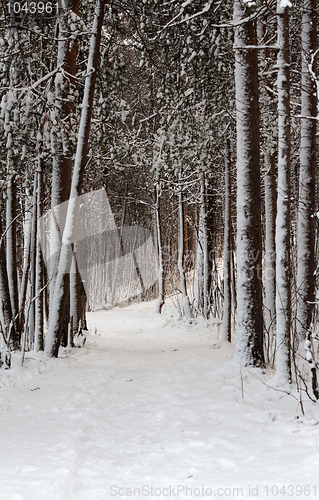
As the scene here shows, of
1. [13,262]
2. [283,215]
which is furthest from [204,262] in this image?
[283,215]

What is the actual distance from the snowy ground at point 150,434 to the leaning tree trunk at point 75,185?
0.56 m

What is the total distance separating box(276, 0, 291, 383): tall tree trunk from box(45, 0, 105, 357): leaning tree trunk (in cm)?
338

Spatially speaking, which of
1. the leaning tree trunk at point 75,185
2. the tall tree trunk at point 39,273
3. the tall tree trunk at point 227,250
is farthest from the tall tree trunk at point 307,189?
the tall tree trunk at point 39,273

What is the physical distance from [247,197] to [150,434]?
3.66 meters

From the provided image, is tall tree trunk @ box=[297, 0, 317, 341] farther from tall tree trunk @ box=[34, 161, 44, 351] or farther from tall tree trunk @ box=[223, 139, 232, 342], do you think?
tall tree trunk @ box=[34, 161, 44, 351]

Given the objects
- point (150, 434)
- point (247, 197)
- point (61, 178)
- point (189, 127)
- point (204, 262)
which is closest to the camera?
point (150, 434)

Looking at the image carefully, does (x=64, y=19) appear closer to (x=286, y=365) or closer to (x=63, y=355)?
(x=63, y=355)

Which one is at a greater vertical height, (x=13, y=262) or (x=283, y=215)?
(x=283, y=215)

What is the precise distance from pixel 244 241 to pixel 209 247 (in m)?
6.97

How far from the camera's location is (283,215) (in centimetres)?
515

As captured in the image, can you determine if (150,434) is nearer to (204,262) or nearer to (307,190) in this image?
(307,190)

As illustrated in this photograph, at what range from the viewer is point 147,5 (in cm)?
717

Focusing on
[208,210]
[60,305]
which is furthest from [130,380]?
[208,210]

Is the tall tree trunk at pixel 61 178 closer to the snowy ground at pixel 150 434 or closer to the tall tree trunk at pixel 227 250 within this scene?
the snowy ground at pixel 150 434
